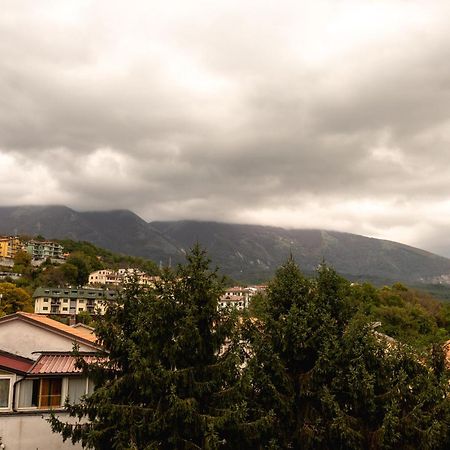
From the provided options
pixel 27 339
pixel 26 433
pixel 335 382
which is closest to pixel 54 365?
pixel 27 339

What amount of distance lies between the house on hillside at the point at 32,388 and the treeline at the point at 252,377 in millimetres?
4714

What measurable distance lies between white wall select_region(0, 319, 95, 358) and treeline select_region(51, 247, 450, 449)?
24.0ft

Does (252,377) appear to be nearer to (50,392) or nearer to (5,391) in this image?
(50,392)

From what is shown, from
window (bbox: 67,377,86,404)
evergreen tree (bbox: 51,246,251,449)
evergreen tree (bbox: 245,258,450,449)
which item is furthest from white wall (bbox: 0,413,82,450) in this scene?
evergreen tree (bbox: 245,258,450,449)

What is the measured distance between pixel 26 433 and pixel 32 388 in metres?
1.89

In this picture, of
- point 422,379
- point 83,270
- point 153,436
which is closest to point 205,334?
point 153,436

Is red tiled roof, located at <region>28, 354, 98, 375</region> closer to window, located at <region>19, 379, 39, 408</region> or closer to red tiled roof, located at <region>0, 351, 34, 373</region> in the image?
red tiled roof, located at <region>0, 351, 34, 373</region>

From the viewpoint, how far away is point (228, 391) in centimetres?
1558

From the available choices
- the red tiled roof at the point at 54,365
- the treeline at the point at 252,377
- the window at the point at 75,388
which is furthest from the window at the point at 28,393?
the treeline at the point at 252,377

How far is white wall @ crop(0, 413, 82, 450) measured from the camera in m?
20.8

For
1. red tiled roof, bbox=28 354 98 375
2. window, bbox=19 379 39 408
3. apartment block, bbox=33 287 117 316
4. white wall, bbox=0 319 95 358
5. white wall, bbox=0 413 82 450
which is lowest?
apartment block, bbox=33 287 117 316

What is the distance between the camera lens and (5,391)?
21.2 m

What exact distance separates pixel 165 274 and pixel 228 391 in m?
4.61

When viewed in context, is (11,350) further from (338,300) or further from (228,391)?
(338,300)
